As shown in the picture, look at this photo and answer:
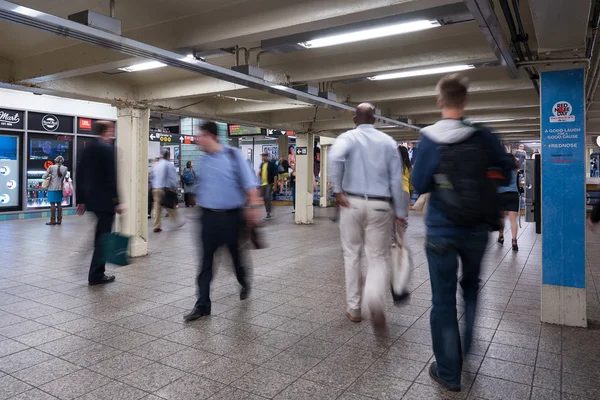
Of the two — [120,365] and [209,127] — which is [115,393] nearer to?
[120,365]

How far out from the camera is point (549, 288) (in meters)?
4.14

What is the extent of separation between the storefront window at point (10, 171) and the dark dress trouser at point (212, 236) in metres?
11.6

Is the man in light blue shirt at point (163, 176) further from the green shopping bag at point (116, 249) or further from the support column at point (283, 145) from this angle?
the support column at point (283, 145)

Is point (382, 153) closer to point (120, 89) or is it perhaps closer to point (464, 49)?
point (464, 49)

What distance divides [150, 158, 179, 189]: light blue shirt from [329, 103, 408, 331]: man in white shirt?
6004mm

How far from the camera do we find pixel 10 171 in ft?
43.4

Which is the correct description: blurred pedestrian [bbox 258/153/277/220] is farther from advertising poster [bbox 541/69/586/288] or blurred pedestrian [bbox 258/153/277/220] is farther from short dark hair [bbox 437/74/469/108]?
short dark hair [bbox 437/74/469/108]

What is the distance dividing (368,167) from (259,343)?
1657 mm

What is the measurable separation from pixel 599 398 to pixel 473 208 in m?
1.40

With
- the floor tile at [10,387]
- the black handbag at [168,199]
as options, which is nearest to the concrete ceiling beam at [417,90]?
the black handbag at [168,199]

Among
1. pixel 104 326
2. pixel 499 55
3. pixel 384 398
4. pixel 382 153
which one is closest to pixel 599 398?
pixel 384 398

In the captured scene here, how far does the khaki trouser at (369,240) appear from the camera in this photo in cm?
354

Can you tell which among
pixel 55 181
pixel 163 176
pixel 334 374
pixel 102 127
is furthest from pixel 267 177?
pixel 334 374

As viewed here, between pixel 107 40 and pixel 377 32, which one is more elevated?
pixel 377 32
